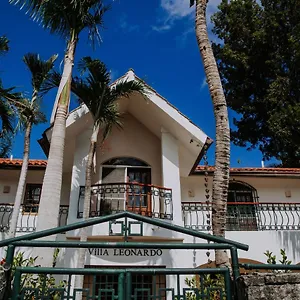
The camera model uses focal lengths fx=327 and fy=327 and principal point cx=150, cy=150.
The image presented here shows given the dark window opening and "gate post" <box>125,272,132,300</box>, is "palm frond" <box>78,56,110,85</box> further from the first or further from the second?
"gate post" <box>125,272,132,300</box>

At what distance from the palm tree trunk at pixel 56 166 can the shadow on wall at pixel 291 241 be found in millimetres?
8238

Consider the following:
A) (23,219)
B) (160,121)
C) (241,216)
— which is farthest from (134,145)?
(241,216)

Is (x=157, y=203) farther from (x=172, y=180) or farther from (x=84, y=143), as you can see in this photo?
(x=84, y=143)

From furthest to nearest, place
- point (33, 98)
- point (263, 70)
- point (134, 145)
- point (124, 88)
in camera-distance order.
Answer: point (263, 70) → point (134, 145) → point (33, 98) → point (124, 88)

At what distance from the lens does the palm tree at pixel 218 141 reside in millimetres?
7527

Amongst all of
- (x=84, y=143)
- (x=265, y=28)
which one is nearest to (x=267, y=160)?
(x=265, y=28)

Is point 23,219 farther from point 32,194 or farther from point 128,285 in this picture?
point 128,285

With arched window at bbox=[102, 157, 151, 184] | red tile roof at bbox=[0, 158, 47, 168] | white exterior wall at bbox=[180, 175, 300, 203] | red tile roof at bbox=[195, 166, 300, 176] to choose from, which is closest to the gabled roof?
red tile roof at bbox=[0, 158, 47, 168]

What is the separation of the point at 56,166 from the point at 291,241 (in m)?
8.81

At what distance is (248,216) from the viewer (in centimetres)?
1392

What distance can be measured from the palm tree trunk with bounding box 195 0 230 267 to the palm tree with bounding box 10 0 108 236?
355 cm

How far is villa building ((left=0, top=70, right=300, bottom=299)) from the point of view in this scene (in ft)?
34.5

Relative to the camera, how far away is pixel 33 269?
3203mm

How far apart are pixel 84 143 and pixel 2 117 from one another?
10.0ft
